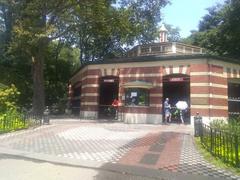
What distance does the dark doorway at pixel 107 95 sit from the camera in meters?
30.4

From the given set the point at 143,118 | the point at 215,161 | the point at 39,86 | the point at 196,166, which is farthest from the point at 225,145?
the point at 39,86

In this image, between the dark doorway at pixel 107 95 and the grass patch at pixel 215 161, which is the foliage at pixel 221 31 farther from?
the grass patch at pixel 215 161

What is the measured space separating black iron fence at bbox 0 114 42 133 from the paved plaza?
1.95 ft

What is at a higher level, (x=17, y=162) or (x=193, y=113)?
(x=193, y=113)

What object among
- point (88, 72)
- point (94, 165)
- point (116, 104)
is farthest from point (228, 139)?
point (88, 72)

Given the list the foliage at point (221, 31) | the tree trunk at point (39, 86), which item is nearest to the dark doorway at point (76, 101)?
the tree trunk at point (39, 86)

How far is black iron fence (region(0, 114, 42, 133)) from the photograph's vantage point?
→ 1869 cm

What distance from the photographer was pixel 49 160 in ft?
38.9

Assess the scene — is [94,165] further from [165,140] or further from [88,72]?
[88,72]

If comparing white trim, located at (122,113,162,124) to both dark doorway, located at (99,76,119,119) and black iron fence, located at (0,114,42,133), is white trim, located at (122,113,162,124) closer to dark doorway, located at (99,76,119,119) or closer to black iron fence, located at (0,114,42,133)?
dark doorway, located at (99,76,119,119)

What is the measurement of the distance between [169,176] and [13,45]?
1970 centimetres

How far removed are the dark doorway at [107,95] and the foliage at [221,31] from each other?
1475 cm

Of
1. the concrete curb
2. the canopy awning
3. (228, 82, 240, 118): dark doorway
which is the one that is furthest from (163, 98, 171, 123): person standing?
the concrete curb

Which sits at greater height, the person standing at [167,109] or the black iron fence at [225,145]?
the person standing at [167,109]
